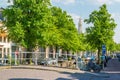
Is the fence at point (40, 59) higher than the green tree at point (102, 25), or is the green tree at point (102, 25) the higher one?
the green tree at point (102, 25)

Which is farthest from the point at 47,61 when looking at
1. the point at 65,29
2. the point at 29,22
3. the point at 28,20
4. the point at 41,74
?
the point at 65,29

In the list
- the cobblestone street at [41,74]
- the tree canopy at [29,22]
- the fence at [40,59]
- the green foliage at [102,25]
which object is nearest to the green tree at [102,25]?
the green foliage at [102,25]

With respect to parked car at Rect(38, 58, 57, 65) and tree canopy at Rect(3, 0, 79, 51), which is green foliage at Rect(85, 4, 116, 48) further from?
parked car at Rect(38, 58, 57, 65)

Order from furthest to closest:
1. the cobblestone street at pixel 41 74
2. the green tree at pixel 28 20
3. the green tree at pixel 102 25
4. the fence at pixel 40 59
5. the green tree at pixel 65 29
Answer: the green tree at pixel 65 29
the green tree at pixel 102 25
the green tree at pixel 28 20
the fence at pixel 40 59
the cobblestone street at pixel 41 74

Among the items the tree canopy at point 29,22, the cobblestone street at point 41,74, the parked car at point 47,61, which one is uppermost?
the tree canopy at point 29,22

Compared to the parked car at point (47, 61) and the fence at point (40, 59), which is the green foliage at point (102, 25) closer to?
the fence at point (40, 59)

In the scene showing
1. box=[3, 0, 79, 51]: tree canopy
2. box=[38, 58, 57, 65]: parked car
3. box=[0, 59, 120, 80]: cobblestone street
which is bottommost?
box=[0, 59, 120, 80]: cobblestone street

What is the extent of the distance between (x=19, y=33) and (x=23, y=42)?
1.10m

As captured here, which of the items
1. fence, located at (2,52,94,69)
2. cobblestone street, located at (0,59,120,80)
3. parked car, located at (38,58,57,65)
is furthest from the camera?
parked car, located at (38,58,57,65)

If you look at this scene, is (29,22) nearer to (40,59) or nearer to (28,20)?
(28,20)

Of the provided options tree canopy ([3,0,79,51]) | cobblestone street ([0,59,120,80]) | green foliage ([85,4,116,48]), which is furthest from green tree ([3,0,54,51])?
green foliage ([85,4,116,48])

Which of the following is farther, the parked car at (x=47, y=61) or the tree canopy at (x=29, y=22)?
the tree canopy at (x=29, y=22)

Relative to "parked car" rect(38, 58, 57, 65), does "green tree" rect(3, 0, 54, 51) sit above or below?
above

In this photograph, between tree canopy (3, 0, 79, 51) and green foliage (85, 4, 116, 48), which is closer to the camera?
tree canopy (3, 0, 79, 51)
